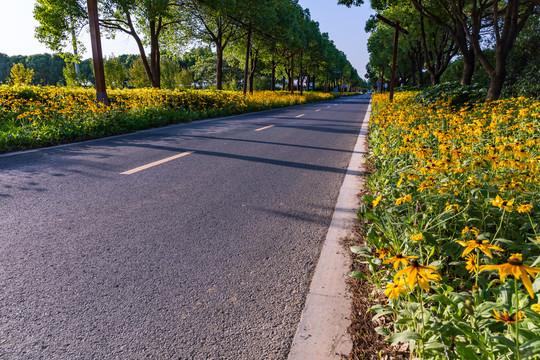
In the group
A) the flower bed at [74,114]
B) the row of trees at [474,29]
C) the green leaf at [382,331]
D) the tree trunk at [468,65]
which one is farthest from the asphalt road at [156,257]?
the tree trunk at [468,65]

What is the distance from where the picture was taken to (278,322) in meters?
1.93

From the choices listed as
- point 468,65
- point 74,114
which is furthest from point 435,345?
point 468,65

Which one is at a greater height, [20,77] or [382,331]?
[20,77]

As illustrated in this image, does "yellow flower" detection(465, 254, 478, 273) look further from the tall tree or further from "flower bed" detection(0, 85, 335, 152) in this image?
the tall tree

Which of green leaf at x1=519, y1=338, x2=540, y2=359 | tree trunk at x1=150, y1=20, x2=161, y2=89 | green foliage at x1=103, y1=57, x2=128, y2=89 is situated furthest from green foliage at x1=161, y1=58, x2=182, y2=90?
green leaf at x1=519, y1=338, x2=540, y2=359

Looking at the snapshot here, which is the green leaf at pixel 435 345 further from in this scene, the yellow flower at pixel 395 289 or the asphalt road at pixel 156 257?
the asphalt road at pixel 156 257

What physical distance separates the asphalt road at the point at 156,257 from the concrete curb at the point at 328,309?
68 millimetres

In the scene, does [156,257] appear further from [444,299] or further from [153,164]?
[153,164]

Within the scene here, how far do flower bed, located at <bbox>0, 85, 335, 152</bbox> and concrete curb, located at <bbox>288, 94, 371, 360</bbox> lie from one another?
7097mm

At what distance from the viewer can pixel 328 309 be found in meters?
2.04

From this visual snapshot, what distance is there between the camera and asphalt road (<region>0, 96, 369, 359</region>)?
1.78 metres

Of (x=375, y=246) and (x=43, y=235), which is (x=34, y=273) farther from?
(x=375, y=246)

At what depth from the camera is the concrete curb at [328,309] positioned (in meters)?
1.73

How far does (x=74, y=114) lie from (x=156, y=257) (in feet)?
27.0
